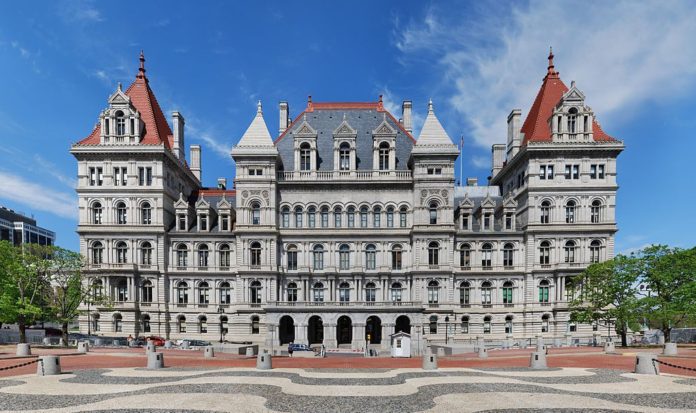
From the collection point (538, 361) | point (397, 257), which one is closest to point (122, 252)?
point (397, 257)

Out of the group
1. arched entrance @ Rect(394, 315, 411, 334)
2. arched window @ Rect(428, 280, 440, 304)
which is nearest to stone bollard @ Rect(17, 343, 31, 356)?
arched entrance @ Rect(394, 315, 411, 334)

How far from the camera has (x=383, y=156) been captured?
49.2 meters

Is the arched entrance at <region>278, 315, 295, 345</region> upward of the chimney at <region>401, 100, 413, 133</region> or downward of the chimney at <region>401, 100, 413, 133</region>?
downward

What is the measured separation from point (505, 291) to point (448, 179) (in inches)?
618

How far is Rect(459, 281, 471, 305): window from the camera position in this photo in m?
48.4

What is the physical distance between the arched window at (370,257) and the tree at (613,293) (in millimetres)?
22414

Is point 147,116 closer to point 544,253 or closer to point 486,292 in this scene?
point 486,292

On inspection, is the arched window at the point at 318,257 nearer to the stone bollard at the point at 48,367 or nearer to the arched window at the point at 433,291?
the arched window at the point at 433,291

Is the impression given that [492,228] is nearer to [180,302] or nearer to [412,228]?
[412,228]

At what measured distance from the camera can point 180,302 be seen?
1911 inches

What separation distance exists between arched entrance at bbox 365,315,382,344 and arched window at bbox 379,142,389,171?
18658 mm

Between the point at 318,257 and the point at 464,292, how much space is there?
18.7m

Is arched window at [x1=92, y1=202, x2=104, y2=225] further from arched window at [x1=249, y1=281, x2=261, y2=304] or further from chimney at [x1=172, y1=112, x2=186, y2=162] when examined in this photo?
arched window at [x1=249, y1=281, x2=261, y2=304]

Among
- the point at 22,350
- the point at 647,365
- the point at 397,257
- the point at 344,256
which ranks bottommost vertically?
the point at 22,350
